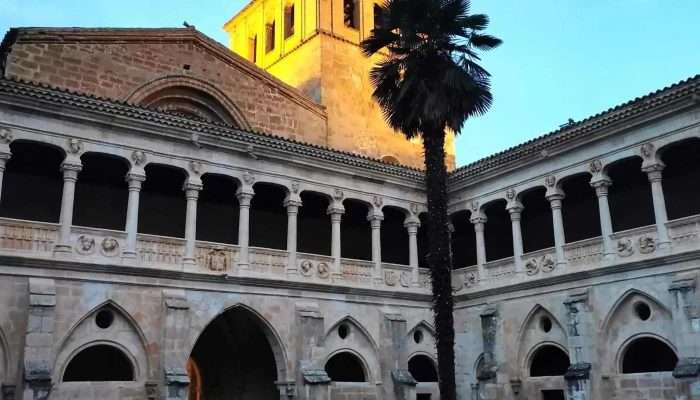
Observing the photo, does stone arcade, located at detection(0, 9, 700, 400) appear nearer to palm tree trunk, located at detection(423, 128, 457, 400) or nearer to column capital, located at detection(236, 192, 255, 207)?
column capital, located at detection(236, 192, 255, 207)

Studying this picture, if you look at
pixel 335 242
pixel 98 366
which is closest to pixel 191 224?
pixel 335 242

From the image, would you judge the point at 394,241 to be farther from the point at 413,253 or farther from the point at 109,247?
the point at 109,247

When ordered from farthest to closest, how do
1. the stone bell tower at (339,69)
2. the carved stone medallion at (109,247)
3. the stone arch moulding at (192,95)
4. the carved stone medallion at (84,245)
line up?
the stone bell tower at (339,69) < the stone arch moulding at (192,95) < the carved stone medallion at (109,247) < the carved stone medallion at (84,245)

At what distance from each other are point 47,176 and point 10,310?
5.21 m

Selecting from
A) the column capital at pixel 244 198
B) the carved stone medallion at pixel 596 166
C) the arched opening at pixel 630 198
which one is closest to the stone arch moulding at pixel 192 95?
the column capital at pixel 244 198

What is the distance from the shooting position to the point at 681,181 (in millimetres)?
20797

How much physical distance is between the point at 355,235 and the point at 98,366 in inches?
392

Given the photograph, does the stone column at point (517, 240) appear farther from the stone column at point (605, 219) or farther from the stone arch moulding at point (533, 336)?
the stone column at point (605, 219)

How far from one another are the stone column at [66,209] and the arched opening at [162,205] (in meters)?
3.41

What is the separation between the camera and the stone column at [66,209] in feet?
56.3

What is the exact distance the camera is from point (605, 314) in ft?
61.9

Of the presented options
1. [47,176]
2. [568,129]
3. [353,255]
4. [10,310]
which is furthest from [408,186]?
[10,310]

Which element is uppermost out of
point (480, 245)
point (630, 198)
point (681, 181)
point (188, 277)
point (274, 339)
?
point (681, 181)

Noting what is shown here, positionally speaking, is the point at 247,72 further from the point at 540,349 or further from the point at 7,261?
the point at 540,349
